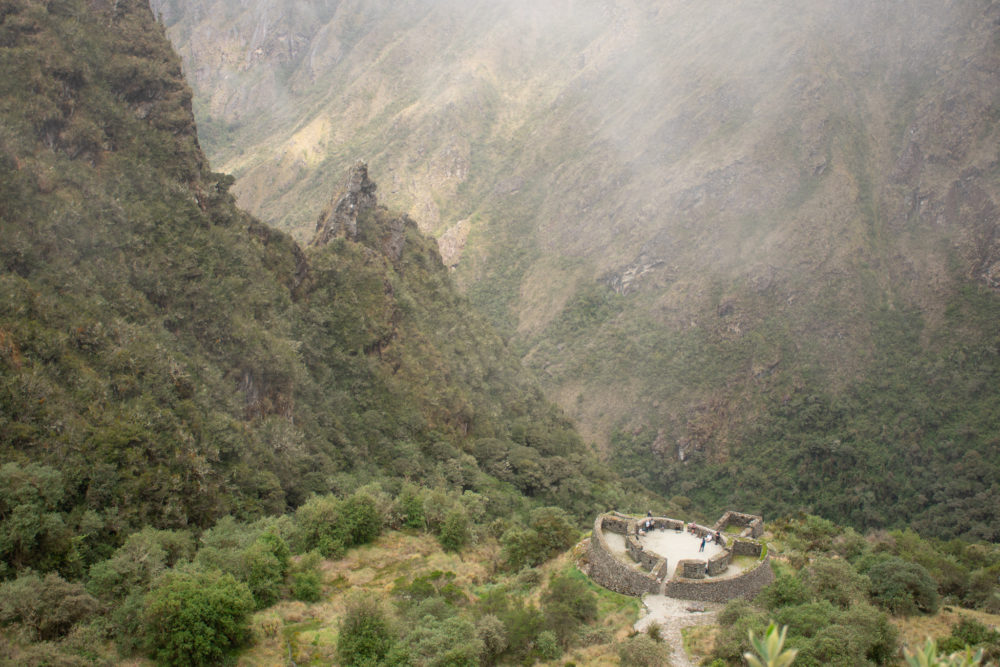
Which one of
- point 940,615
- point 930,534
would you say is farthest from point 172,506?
point 930,534

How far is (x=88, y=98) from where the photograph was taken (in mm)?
32156

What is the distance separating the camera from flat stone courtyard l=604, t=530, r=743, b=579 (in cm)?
2446

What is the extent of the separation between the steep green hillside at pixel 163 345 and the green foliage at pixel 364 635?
27.6ft

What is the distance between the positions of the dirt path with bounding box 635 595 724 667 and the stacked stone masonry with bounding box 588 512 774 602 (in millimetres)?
335

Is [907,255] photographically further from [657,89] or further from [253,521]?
[253,521]

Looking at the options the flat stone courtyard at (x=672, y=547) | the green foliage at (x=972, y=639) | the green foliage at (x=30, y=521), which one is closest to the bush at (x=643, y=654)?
the flat stone courtyard at (x=672, y=547)

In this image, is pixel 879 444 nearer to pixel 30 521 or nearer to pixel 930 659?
pixel 30 521

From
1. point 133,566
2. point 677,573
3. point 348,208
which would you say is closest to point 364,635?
point 133,566

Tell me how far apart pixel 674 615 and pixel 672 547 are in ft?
14.6

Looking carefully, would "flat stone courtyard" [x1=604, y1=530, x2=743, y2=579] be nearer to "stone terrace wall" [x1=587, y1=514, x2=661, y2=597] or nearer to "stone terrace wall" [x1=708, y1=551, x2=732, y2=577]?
"stone terrace wall" [x1=708, y1=551, x2=732, y2=577]

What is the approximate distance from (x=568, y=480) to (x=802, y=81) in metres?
84.7

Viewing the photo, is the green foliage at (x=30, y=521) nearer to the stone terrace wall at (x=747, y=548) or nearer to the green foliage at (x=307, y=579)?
the green foliage at (x=307, y=579)

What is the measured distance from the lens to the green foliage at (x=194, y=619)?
16828 millimetres

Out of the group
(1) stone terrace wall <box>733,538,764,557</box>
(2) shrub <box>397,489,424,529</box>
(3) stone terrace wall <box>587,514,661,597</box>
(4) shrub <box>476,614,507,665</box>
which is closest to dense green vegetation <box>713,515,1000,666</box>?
(1) stone terrace wall <box>733,538,764,557</box>
